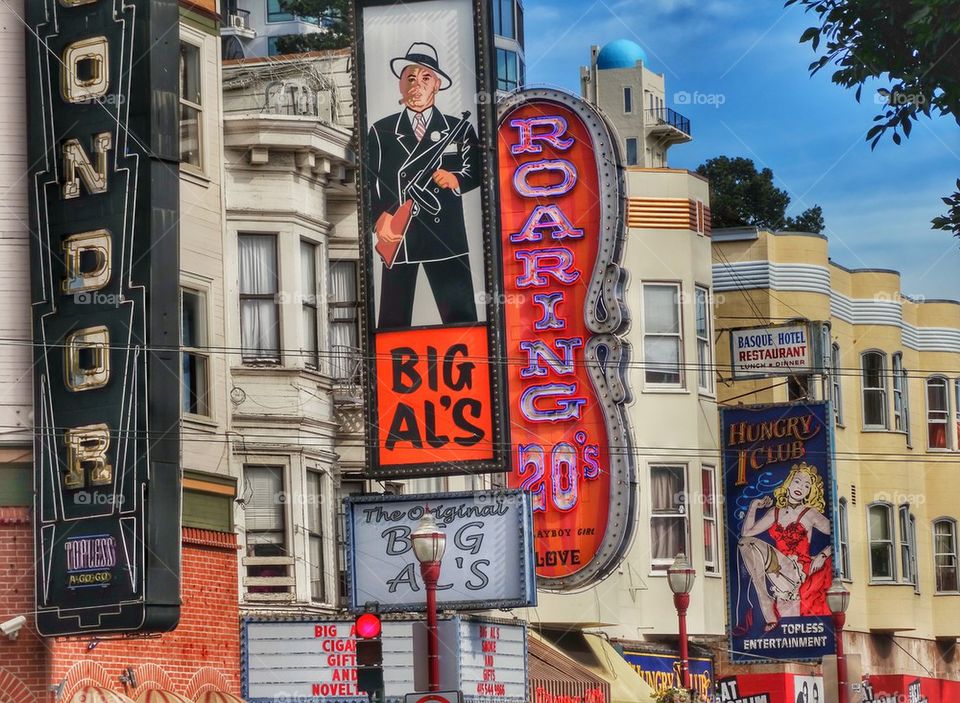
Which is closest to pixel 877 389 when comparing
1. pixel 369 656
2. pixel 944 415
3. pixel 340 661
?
Answer: pixel 944 415

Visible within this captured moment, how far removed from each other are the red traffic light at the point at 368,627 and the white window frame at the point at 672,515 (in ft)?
58.7

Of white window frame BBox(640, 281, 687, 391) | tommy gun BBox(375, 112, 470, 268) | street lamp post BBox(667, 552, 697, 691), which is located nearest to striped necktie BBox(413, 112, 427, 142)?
tommy gun BBox(375, 112, 470, 268)

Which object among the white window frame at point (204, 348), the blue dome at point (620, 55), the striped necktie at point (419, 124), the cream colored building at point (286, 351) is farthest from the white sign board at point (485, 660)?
the blue dome at point (620, 55)

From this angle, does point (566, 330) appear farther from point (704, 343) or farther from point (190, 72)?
point (704, 343)

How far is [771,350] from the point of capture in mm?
44375

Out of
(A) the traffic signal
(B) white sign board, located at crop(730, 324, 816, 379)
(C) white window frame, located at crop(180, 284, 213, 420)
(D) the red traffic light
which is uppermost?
(B) white sign board, located at crop(730, 324, 816, 379)

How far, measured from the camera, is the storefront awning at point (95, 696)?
78.7ft

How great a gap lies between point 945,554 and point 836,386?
8398 millimetres

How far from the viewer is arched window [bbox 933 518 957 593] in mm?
54438

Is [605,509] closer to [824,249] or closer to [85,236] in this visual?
[85,236]

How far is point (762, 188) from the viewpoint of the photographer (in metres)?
95.2

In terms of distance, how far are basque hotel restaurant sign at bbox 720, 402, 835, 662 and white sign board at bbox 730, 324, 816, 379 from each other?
2112 millimetres

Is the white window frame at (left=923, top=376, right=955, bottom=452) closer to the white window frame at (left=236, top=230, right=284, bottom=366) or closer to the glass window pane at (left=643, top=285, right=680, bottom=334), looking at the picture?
the glass window pane at (left=643, top=285, right=680, bottom=334)

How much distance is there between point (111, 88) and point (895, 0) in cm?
1137
